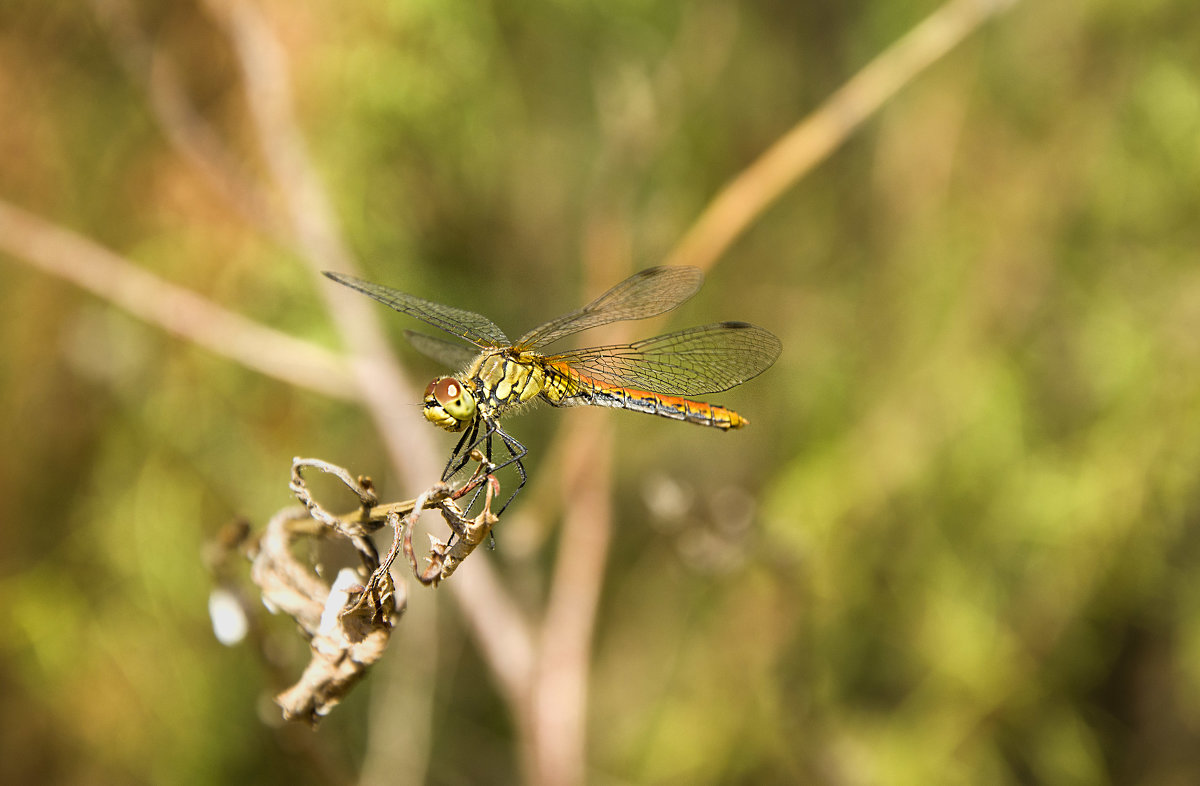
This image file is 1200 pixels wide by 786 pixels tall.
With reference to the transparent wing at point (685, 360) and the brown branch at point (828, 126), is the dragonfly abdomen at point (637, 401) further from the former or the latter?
the brown branch at point (828, 126)

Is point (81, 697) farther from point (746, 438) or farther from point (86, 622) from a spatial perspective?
point (746, 438)

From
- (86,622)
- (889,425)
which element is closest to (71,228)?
(86,622)

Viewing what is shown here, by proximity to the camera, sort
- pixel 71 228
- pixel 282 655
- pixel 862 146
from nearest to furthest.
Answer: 1. pixel 282 655
2. pixel 71 228
3. pixel 862 146

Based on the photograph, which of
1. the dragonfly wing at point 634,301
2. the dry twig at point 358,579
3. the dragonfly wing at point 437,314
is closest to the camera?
the dry twig at point 358,579

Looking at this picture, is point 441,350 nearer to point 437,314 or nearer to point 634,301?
point 437,314

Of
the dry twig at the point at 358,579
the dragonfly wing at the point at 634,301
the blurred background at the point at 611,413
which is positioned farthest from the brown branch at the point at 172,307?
the dry twig at the point at 358,579

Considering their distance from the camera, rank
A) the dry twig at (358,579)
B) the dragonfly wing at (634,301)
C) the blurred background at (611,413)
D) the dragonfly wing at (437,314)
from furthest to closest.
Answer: the blurred background at (611,413) < the dragonfly wing at (634,301) < the dragonfly wing at (437,314) < the dry twig at (358,579)

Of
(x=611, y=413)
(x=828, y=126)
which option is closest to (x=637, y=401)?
(x=611, y=413)
